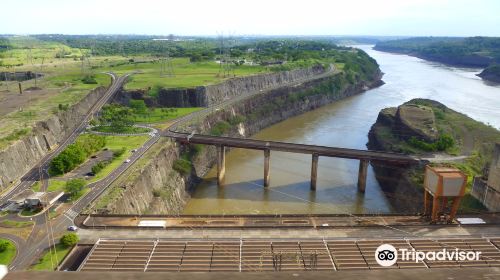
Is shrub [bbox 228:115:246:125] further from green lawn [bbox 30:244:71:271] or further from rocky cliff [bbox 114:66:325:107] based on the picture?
green lawn [bbox 30:244:71:271]

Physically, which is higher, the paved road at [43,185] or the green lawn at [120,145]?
the green lawn at [120,145]

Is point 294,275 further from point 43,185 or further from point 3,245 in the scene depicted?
point 43,185

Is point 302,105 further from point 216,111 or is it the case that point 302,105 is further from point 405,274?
point 405,274

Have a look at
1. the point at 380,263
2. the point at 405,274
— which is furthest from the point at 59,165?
the point at 405,274

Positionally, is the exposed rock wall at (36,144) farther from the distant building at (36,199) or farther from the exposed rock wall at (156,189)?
the exposed rock wall at (156,189)

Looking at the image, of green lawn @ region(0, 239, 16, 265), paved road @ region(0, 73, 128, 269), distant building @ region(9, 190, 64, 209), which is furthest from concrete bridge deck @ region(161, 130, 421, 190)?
green lawn @ region(0, 239, 16, 265)

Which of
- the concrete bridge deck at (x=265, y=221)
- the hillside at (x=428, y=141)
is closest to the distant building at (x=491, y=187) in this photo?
the hillside at (x=428, y=141)
